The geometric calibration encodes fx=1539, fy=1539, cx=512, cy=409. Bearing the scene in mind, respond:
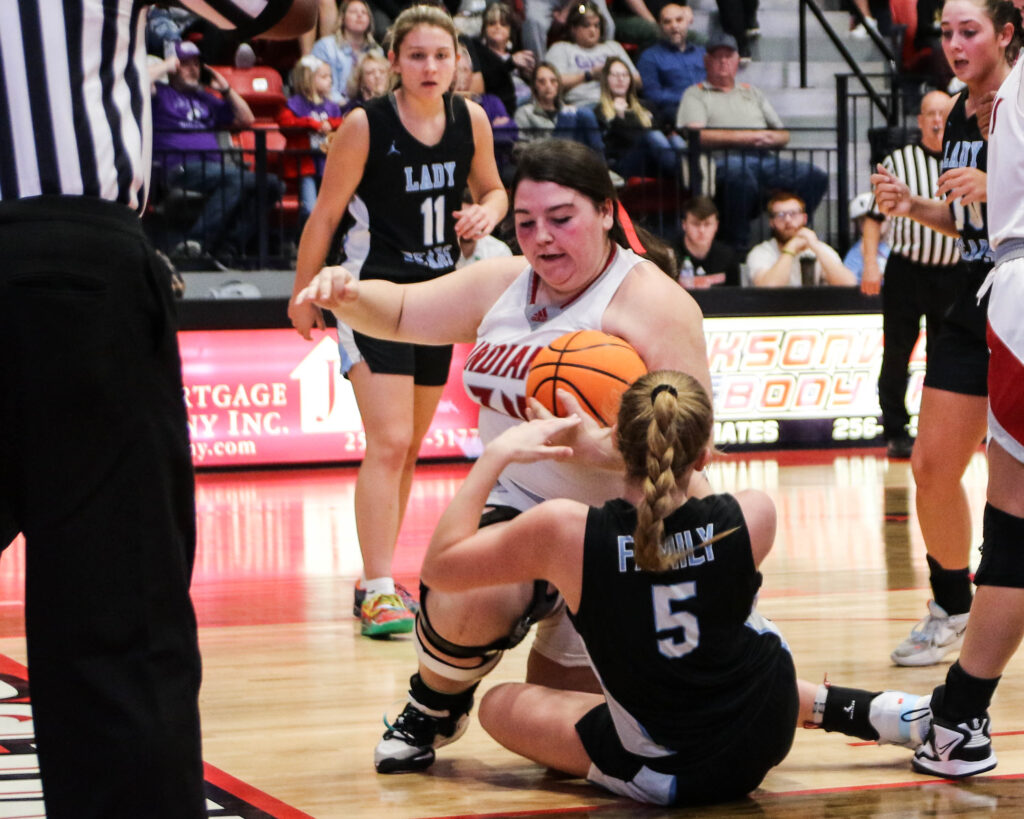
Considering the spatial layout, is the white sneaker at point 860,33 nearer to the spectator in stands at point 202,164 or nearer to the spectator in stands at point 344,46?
the spectator in stands at point 344,46

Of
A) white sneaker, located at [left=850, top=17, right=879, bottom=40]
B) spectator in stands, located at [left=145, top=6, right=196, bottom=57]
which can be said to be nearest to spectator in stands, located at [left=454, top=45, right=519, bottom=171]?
spectator in stands, located at [left=145, top=6, right=196, bottom=57]

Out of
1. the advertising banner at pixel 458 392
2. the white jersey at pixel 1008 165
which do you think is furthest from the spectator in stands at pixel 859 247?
the white jersey at pixel 1008 165

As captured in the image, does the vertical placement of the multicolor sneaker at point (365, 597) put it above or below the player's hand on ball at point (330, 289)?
below

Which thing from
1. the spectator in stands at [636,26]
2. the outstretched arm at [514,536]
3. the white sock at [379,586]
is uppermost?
the spectator in stands at [636,26]

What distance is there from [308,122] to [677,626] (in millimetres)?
8890

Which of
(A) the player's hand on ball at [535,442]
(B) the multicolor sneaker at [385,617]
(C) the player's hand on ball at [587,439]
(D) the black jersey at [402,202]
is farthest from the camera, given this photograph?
(D) the black jersey at [402,202]

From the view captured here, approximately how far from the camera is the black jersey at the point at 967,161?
4.39m

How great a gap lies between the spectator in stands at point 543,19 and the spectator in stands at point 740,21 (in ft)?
3.71

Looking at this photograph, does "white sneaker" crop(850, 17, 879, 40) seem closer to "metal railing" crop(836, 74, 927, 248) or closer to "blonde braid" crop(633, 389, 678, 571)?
"metal railing" crop(836, 74, 927, 248)

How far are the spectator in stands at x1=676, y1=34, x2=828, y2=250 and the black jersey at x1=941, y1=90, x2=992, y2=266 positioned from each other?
7415 mm

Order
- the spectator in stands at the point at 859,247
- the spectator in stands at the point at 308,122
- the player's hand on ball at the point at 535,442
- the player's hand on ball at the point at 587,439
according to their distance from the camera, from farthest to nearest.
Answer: the spectator in stands at the point at 859,247
the spectator in stands at the point at 308,122
the player's hand on ball at the point at 587,439
the player's hand on ball at the point at 535,442

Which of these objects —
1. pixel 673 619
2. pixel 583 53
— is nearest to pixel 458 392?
pixel 583 53

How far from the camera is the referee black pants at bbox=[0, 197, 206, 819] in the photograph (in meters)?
2.07

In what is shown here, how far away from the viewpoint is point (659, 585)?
318 cm
